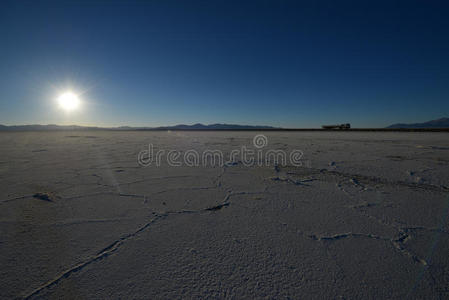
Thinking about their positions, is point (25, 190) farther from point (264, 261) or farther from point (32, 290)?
point (264, 261)

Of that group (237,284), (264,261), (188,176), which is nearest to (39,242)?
(237,284)

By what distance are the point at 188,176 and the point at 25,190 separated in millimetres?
1630

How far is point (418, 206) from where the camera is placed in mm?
1474

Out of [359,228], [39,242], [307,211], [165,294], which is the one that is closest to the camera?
[165,294]

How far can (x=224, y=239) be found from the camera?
1099mm

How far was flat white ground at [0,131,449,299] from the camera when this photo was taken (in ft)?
2.55

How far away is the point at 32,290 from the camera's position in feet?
2.44

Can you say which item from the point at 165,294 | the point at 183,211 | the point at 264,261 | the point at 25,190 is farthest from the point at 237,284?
the point at 25,190

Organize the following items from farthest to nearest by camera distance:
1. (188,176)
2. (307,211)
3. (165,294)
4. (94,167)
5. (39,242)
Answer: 1. (94,167)
2. (188,176)
3. (307,211)
4. (39,242)
5. (165,294)

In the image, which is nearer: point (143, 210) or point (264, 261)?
point (264, 261)

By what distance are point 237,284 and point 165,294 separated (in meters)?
0.30

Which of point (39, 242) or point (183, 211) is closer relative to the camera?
point (39, 242)

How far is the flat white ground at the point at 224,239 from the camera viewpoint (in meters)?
0.78

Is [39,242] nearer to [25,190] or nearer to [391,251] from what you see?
[25,190]
